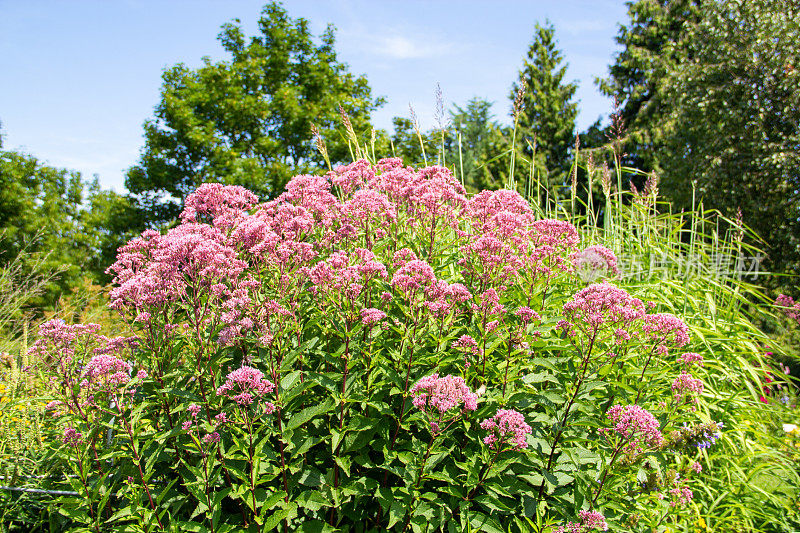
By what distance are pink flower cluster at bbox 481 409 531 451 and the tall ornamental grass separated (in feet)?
0.04

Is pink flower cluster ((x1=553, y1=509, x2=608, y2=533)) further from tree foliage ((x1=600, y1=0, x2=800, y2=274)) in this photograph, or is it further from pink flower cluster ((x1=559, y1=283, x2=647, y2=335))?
tree foliage ((x1=600, y1=0, x2=800, y2=274))

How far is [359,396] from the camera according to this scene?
2.84 metres

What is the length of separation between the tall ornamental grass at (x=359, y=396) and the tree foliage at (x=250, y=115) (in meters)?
20.6

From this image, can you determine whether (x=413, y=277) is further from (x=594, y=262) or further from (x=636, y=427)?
(x=594, y=262)

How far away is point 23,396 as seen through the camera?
541cm

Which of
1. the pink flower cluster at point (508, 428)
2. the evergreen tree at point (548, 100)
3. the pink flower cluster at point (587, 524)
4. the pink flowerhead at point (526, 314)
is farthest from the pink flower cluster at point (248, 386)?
the evergreen tree at point (548, 100)

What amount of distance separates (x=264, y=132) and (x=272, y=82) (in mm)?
3091

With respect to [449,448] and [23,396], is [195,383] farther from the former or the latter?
[23,396]

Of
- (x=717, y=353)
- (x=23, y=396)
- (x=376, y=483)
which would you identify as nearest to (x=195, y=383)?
(x=376, y=483)

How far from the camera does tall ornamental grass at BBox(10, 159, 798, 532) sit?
2.70 m

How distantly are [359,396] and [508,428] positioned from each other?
872 mm

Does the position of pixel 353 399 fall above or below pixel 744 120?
below

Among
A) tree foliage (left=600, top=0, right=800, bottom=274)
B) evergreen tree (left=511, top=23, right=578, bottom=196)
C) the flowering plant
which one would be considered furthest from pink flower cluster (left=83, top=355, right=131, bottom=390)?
evergreen tree (left=511, top=23, right=578, bottom=196)

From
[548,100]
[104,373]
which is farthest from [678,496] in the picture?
[548,100]
